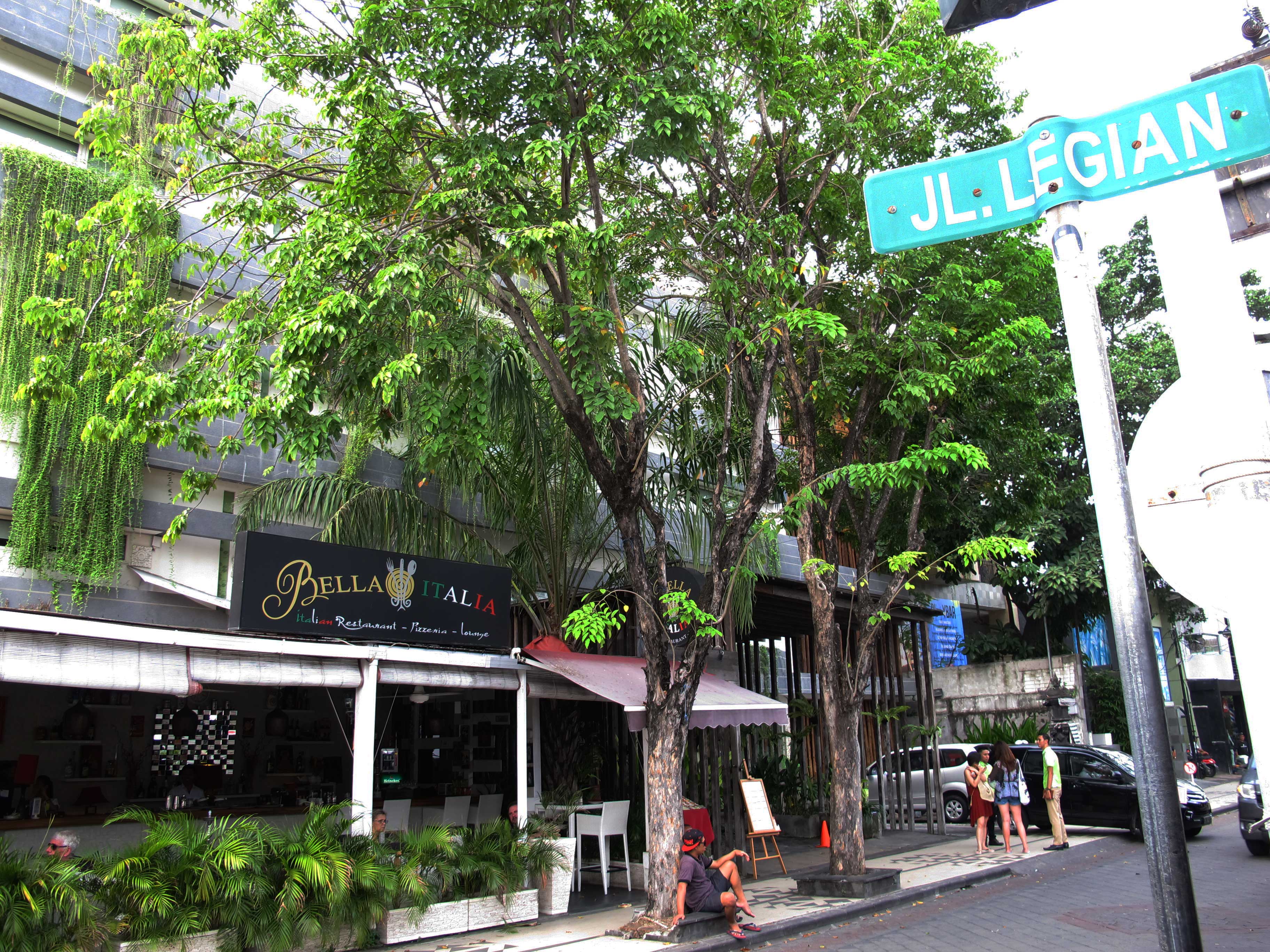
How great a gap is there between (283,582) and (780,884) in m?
7.89

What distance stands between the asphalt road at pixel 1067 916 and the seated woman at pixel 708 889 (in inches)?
15.6

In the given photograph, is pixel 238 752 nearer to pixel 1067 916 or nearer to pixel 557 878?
pixel 557 878

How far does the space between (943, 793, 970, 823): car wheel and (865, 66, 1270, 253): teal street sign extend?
18.3 m

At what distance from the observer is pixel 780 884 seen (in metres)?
12.7

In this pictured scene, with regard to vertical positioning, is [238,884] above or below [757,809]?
above

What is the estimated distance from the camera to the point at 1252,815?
523 inches

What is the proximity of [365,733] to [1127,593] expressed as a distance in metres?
8.28

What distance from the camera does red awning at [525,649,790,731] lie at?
10.9 metres

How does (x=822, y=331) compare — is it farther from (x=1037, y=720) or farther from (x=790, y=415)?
(x=1037, y=720)

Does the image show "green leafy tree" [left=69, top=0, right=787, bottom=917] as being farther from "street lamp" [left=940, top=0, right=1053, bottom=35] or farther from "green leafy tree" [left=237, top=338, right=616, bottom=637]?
"street lamp" [left=940, top=0, right=1053, bottom=35]

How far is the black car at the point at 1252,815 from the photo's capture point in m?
12.8

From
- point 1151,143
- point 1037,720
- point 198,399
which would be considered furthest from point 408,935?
point 1037,720

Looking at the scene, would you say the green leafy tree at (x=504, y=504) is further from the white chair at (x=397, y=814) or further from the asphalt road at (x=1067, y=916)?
the asphalt road at (x=1067, y=916)

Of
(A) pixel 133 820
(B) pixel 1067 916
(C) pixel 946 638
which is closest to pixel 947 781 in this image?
(B) pixel 1067 916
